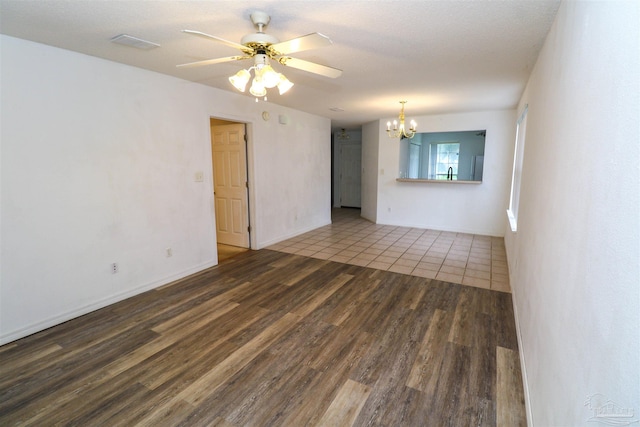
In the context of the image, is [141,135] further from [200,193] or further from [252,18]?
[252,18]

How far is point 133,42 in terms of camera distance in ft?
7.98

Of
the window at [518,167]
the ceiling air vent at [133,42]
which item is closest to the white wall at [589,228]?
the window at [518,167]

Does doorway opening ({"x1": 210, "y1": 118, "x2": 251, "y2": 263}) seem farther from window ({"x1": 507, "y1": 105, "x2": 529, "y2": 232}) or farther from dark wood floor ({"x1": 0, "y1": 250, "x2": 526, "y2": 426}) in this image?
window ({"x1": 507, "y1": 105, "x2": 529, "y2": 232})

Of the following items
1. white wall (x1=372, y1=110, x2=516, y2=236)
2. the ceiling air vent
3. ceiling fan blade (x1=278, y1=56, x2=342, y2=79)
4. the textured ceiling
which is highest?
the ceiling air vent

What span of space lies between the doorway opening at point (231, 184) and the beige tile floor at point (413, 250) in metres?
0.61

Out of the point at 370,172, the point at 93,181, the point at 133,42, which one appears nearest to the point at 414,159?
the point at 370,172

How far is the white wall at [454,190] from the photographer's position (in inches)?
218

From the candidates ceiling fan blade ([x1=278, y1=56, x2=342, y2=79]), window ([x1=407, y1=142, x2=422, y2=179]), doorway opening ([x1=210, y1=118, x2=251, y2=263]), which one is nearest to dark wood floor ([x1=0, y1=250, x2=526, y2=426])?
doorway opening ([x1=210, y1=118, x2=251, y2=263])

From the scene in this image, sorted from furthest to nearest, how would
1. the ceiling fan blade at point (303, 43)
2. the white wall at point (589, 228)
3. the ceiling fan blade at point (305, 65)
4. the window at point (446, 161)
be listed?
the window at point (446, 161) → the ceiling fan blade at point (305, 65) → the ceiling fan blade at point (303, 43) → the white wall at point (589, 228)

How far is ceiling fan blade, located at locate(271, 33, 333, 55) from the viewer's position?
167 centimetres

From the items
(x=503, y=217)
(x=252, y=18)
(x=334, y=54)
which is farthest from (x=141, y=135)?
(x=503, y=217)

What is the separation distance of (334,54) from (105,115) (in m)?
2.25

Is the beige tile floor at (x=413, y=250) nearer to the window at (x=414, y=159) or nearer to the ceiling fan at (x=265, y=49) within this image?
the window at (x=414, y=159)

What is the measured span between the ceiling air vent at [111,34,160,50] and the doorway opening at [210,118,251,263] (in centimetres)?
208
